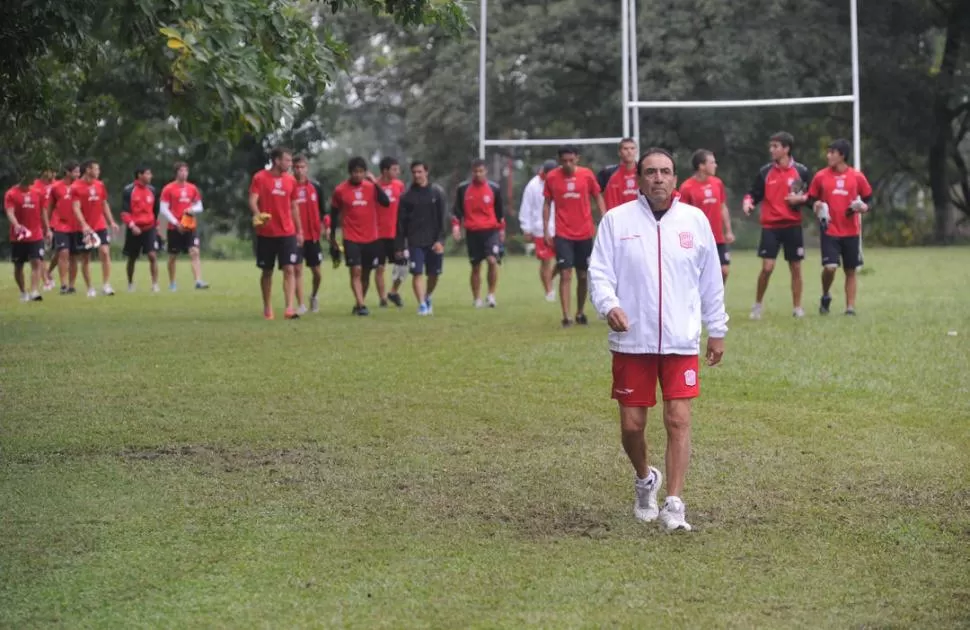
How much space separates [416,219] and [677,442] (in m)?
14.7

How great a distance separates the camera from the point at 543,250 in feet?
78.2

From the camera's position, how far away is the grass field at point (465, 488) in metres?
6.50

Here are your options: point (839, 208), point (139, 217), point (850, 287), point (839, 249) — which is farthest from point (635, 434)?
point (139, 217)

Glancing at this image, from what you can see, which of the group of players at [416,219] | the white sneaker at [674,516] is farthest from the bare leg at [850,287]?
the white sneaker at [674,516]

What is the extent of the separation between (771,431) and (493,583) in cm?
458

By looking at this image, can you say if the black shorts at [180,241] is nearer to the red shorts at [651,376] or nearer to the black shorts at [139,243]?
the black shorts at [139,243]

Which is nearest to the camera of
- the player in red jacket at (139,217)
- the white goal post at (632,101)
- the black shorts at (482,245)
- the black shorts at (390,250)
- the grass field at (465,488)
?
the grass field at (465,488)

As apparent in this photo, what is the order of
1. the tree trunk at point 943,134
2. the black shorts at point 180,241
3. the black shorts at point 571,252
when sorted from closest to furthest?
the black shorts at point 571,252
the black shorts at point 180,241
the tree trunk at point 943,134

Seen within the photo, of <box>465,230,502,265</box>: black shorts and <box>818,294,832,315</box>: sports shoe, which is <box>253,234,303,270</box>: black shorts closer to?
<box>465,230,502,265</box>: black shorts

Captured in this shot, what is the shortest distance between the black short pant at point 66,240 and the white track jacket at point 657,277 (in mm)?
20021

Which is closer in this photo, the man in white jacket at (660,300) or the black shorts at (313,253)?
the man in white jacket at (660,300)

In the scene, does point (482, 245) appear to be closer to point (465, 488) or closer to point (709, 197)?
point (709, 197)

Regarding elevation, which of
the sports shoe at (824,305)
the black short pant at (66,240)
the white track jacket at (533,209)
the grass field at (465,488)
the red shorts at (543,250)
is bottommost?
the grass field at (465,488)

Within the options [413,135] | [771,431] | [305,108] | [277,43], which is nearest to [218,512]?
[305,108]
